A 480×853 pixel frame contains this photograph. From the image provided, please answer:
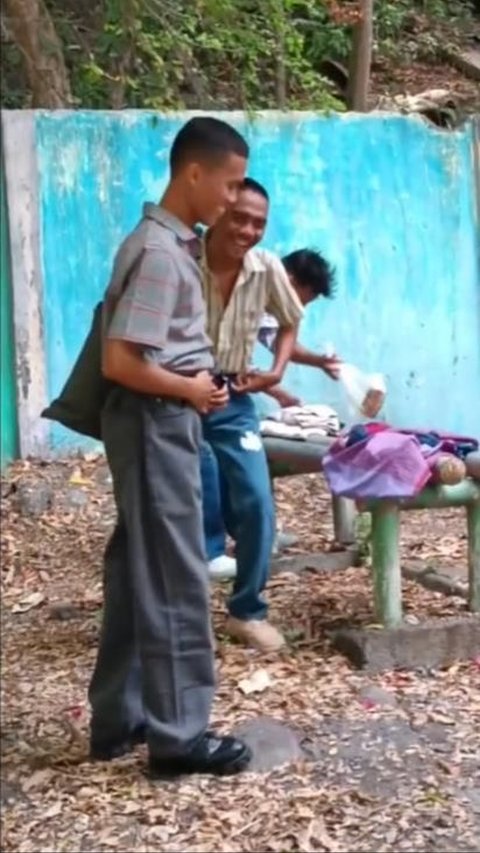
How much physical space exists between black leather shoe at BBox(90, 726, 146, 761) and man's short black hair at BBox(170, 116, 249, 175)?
131cm

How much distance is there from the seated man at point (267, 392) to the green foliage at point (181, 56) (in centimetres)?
345

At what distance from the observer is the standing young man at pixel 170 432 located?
10.5ft

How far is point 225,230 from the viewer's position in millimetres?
4375

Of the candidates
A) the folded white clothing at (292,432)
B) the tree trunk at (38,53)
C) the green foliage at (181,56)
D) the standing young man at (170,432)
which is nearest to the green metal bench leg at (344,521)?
the folded white clothing at (292,432)

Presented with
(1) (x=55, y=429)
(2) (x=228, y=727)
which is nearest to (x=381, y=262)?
(1) (x=55, y=429)

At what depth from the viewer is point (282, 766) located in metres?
3.50

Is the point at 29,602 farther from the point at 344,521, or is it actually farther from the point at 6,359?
the point at 6,359

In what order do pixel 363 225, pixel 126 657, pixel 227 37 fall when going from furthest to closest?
1. pixel 227 37
2. pixel 363 225
3. pixel 126 657

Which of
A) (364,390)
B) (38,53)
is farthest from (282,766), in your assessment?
(38,53)

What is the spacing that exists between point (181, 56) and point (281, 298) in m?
4.60

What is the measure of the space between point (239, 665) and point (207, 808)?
1024 millimetres

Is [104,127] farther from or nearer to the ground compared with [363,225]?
farther from the ground

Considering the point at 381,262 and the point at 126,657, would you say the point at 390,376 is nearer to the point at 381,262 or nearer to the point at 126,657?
the point at 381,262

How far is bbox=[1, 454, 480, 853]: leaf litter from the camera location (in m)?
3.17
